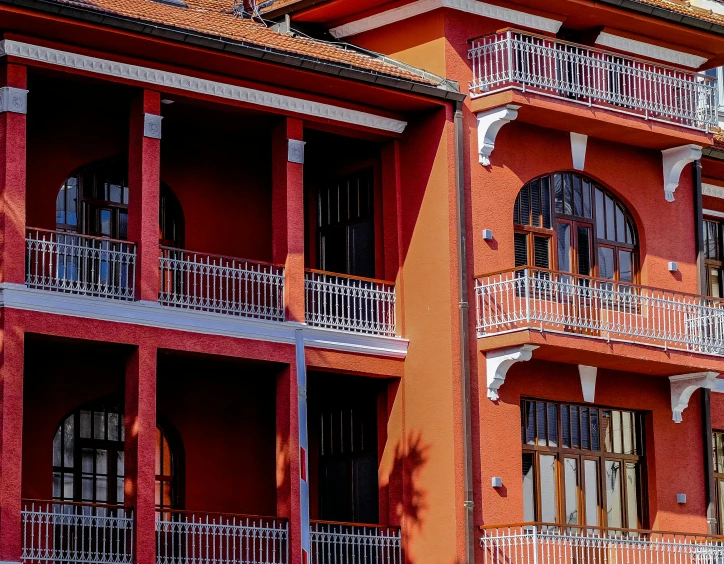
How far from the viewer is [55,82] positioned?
2445 centimetres

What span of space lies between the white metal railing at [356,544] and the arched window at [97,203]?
190 inches

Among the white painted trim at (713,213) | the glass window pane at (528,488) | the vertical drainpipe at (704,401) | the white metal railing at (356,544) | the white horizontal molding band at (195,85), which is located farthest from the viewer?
the white painted trim at (713,213)

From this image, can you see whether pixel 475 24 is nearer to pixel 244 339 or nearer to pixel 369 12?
pixel 369 12

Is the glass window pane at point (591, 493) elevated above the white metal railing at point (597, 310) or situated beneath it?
situated beneath

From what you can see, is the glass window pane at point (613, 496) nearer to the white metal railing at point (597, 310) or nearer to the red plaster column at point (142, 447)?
the white metal railing at point (597, 310)

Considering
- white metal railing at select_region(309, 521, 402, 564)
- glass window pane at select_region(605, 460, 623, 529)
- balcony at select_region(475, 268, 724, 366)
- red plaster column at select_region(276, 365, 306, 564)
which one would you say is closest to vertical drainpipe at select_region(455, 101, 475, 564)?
balcony at select_region(475, 268, 724, 366)

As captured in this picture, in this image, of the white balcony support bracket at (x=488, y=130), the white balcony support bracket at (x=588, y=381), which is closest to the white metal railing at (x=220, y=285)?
the white balcony support bracket at (x=488, y=130)

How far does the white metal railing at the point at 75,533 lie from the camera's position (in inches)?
890

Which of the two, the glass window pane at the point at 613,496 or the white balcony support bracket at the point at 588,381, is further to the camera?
the glass window pane at the point at 613,496

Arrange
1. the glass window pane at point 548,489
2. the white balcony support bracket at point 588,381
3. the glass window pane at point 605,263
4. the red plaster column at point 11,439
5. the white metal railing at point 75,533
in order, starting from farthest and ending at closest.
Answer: the glass window pane at point 605,263 < the white balcony support bracket at point 588,381 < the glass window pane at point 548,489 < the white metal railing at point 75,533 < the red plaster column at point 11,439

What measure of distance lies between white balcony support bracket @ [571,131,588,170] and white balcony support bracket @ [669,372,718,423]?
3609 mm

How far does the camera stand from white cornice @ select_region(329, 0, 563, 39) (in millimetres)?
27500

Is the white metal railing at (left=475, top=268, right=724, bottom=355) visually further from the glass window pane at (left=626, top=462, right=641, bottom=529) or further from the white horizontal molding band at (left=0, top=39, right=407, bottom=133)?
the white horizontal molding band at (left=0, top=39, right=407, bottom=133)

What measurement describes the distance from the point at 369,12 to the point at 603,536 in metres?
8.74
